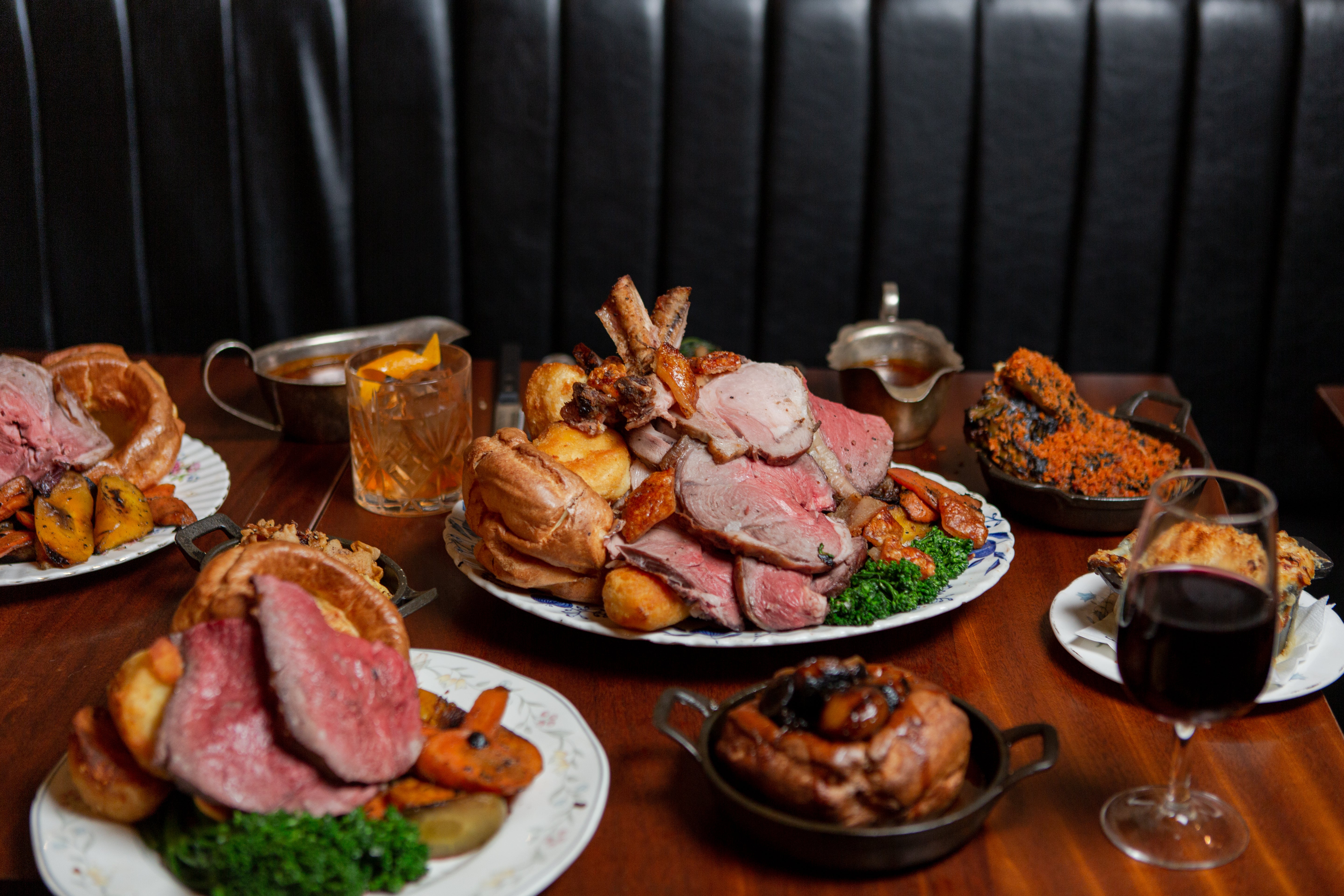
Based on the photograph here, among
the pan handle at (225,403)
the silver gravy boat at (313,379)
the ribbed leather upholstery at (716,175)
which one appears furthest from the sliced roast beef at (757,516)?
the ribbed leather upholstery at (716,175)

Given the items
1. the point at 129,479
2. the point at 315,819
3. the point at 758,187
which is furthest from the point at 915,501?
the point at 758,187

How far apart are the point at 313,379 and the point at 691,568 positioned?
1.38 metres

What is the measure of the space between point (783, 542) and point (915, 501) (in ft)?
1.32

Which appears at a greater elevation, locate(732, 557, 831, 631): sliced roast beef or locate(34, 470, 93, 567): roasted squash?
locate(732, 557, 831, 631): sliced roast beef

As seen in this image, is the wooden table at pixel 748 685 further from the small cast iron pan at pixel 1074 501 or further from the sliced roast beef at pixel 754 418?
the sliced roast beef at pixel 754 418

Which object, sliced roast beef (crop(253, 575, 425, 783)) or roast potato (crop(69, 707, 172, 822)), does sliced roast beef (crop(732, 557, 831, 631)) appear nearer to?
sliced roast beef (crop(253, 575, 425, 783))

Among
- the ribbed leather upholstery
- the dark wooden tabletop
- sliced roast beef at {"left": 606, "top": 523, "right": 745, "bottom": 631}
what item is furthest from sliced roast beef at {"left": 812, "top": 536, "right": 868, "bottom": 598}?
the ribbed leather upholstery

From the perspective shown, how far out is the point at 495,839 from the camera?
1244mm

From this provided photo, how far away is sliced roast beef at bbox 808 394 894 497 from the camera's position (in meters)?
2.01

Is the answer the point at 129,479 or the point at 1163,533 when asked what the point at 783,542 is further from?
the point at 129,479

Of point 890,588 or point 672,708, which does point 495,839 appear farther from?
point 890,588

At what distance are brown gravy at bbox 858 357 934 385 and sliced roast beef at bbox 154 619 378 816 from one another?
170cm

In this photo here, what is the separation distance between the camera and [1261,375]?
12.6 ft

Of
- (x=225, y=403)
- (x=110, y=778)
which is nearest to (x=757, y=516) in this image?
(x=110, y=778)
